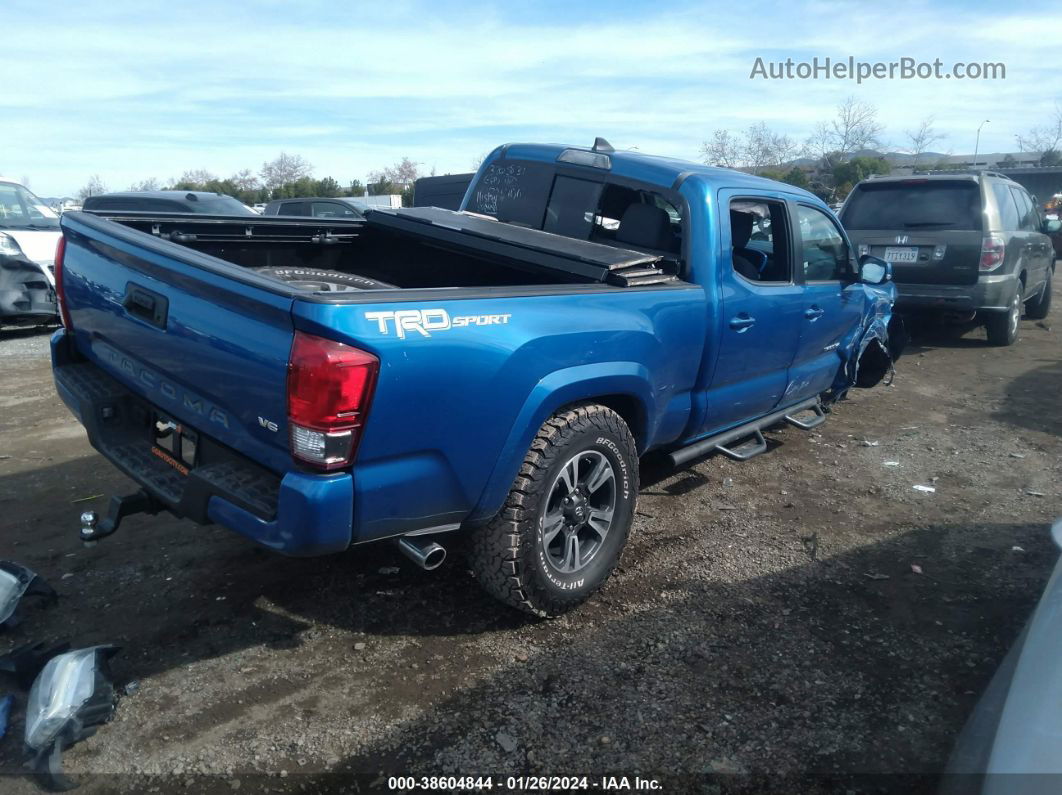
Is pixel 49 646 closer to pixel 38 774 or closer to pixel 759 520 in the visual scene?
pixel 38 774

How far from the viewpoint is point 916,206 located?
9070mm

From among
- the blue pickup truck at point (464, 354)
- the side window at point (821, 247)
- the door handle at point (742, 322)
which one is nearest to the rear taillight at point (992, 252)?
the side window at point (821, 247)

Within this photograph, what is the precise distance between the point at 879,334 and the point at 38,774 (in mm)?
6006

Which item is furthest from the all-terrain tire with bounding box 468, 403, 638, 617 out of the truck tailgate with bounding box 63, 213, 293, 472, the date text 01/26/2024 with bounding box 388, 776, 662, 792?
the truck tailgate with bounding box 63, 213, 293, 472

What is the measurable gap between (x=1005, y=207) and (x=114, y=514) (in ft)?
32.4

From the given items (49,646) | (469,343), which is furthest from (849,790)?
(49,646)

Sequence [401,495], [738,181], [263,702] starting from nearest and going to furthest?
[401,495], [263,702], [738,181]

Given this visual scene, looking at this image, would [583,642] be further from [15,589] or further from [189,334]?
[15,589]

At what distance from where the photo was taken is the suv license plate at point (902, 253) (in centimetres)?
895

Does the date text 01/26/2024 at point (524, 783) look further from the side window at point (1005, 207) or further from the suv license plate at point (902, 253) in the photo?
the side window at point (1005, 207)

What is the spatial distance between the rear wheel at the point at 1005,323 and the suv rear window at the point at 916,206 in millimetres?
1295

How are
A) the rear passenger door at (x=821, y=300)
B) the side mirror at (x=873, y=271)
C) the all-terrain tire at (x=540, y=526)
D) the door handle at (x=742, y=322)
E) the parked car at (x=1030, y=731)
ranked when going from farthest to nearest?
the side mirror at (x=873, y=271) < the rear passenger door at (x=821, y=300) < the door handle at (x=742, y=322) < the all-terrain tire at (x=540, y=526) < the parked car at (x=1030, y=731)

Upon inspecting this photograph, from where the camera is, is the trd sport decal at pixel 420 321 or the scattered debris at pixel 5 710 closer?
the trd sport decal at pixel 420 321

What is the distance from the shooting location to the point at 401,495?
2.65 meters
